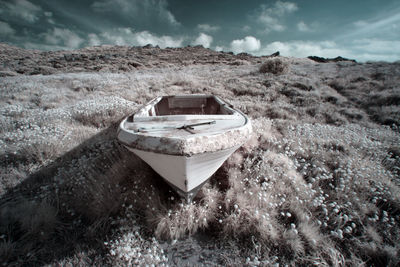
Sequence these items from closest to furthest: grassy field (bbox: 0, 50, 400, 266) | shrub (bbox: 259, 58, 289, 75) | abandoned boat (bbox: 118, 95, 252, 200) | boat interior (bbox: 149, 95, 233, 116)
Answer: abandoned boat (bbox: 118, 95, 252, 200) → grassy field (bbox: 0, 50, 400, 266) → boat interior (bbox: 149, 95, 233, 116) → shrub (bbox: 259, 58, 289, 75)

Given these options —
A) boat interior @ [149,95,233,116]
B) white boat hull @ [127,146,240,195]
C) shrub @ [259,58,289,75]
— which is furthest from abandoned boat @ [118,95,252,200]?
shrub @ [259,58,289,75]

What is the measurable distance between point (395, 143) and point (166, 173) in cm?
643

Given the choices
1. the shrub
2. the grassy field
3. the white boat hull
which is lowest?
the grassy field

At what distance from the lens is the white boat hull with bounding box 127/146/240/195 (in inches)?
75.5

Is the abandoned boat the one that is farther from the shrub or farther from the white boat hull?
the shrub

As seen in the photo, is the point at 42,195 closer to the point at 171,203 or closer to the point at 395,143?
the point at 171,203

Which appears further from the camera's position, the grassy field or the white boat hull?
the grassy field

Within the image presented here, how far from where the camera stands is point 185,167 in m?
1.94

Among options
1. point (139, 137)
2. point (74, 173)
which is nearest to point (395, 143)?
point (139, 137)

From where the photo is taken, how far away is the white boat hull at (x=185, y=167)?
6.29 feet

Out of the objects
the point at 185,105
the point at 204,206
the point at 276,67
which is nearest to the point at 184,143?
the point at 204,206

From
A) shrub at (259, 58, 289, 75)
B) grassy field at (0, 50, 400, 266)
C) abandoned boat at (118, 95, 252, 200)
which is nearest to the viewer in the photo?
abandoned boat at (118, 95, 252, 200)

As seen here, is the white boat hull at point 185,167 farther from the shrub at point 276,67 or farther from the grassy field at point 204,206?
the shrub at point 276,67

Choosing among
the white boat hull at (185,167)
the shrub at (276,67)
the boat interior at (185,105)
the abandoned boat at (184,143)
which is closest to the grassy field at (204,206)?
the white boat hull at (185,167)
